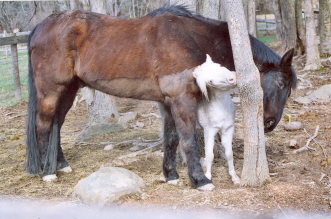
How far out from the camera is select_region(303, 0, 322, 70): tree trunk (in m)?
11.3

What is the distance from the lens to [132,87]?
199 inches

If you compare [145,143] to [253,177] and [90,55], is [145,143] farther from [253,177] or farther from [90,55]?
[253,177]

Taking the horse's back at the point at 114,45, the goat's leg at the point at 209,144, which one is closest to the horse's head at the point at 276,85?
the goat's leg at the point at 209,144

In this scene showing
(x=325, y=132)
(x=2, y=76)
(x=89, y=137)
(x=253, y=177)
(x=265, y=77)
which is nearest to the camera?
(x=253, y=177)

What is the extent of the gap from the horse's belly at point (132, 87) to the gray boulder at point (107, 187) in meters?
1.00

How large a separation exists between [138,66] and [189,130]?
1.01 m

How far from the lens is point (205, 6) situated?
19.6ft

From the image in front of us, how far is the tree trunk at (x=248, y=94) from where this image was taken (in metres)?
4.34

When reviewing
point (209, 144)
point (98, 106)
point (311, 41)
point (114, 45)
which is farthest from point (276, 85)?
point (311, 41)

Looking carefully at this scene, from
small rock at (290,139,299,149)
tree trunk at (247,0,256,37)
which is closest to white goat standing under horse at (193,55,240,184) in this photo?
small rock at (290,139,299,149)

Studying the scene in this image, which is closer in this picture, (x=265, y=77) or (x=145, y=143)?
(x=265, y=77)

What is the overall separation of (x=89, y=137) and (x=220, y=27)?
139 inches

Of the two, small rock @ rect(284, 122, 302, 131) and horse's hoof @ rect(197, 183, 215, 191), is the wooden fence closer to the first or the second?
small rock @ rect(284, 122, 302, 131)

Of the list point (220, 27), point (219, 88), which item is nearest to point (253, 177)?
point (219, 88)
